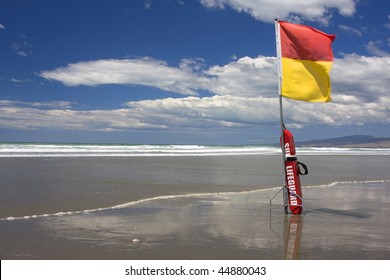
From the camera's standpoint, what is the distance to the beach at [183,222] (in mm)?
5809

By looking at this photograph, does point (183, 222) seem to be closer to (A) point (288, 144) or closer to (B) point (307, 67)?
(A) point (288, 144)

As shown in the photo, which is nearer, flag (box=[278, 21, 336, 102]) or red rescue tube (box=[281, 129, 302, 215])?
flag (box=[278, 21, 336, 102])

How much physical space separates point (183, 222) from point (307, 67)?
13.9ft

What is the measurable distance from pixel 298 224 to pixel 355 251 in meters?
1.91

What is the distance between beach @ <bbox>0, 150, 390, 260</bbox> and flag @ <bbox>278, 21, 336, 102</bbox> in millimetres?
2624

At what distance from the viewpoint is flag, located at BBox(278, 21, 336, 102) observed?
28.8ft

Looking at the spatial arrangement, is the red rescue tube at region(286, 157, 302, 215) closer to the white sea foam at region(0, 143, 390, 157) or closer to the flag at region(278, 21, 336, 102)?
the flag at region(278, 21, 336, 102)

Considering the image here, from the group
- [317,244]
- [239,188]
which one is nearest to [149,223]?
[317,244]

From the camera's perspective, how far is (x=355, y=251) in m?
5.93

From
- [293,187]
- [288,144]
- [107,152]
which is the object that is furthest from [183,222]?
[107,152]

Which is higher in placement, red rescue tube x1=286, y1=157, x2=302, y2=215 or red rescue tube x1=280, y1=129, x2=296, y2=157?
red rescue tube x1=280, y1=129, x2=296, y2=157

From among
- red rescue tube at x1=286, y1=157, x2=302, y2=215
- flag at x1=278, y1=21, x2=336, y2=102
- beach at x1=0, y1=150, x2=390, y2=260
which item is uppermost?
flag at x1=278, y1=21, x2=336, y2=102

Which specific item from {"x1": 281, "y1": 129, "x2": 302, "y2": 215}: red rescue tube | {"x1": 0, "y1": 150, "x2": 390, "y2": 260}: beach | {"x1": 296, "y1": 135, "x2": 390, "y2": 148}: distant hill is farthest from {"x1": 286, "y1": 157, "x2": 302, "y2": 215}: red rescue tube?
{"x1": 296, "y1": 135, "x2": 390, "y2": 148}: distant hill
